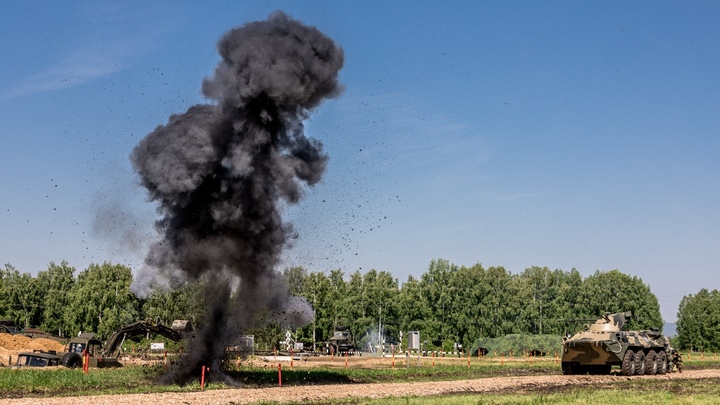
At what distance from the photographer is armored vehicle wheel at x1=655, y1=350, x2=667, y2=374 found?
4691cm

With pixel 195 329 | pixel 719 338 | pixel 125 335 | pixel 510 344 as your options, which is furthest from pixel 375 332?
pixel 195 329

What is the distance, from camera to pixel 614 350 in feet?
141

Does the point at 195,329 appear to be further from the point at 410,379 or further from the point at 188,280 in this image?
the point at 410,379

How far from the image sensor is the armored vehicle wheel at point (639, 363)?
4467 centimetres

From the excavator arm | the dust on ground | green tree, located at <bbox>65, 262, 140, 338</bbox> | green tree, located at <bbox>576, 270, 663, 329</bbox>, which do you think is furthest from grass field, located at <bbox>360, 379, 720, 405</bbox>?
green tree, located at <bbox>576, 270, 663, 329</bbox>

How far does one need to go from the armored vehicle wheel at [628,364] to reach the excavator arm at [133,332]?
1123 inches

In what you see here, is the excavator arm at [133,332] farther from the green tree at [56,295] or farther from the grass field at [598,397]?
the green tree at [56,295]

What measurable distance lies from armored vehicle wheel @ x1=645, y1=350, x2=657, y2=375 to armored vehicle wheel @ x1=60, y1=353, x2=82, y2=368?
36.6m

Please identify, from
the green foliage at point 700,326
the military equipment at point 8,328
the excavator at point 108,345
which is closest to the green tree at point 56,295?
the military equipment at point 8,328

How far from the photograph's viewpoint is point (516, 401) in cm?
2741

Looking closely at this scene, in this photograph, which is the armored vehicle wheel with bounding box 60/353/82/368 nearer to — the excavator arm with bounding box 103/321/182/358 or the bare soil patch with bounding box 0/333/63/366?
the excavator arm with bounding box 103/321/182/358

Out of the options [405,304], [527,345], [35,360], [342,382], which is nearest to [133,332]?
[35,360]

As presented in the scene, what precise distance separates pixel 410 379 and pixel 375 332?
78.7m

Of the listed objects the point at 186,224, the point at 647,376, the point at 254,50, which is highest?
the point at 254,50
